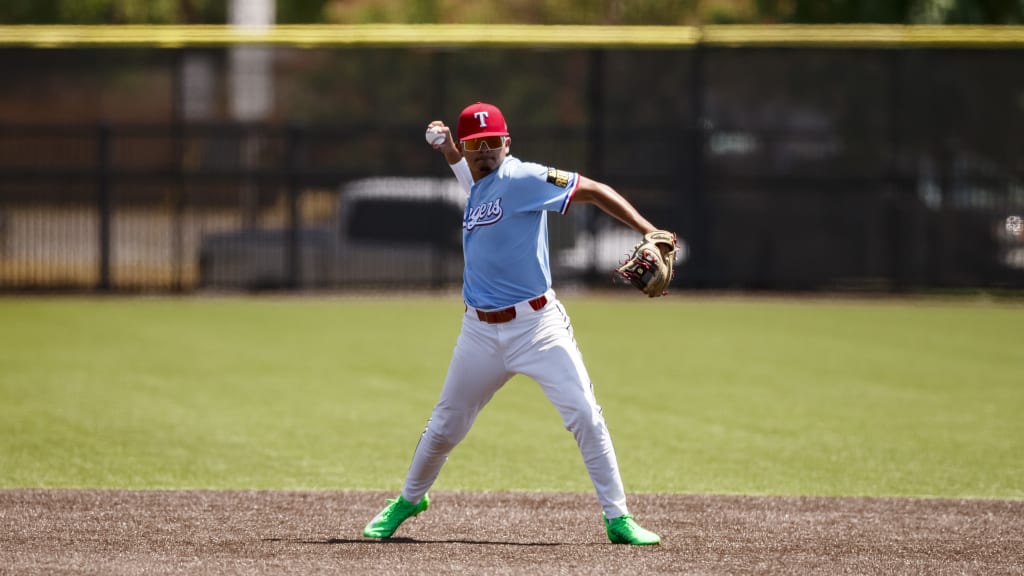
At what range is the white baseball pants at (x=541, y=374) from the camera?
22.1 feet

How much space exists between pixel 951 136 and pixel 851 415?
1057 cm

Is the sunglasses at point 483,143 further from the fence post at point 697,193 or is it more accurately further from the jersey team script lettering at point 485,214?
the fence post at point 697,193

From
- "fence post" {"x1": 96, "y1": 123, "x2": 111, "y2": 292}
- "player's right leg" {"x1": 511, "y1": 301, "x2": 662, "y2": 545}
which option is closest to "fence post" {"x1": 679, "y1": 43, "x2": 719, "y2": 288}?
"fence post" {"x1": 96, "y1": 123, "x2": 111, "y2": 292}

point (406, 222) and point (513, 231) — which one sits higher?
point (513, 231)

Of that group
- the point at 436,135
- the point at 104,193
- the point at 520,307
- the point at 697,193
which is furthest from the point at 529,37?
the point at 520,307

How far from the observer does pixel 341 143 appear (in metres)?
Result: 20.3

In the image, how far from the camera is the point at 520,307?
677 cm

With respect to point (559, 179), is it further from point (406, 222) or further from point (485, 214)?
point (406, 222)

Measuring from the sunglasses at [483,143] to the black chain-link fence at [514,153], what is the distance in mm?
13446

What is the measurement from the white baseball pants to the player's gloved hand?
0.39 meters

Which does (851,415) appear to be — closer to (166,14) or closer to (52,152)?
(52,152)

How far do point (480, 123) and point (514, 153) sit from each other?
13.7 metres

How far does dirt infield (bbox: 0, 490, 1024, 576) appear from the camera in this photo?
6383mm

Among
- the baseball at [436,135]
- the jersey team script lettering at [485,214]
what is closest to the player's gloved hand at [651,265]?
the jersey team script lettering at [485,214]
